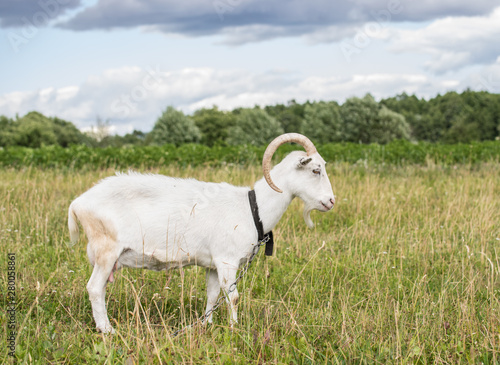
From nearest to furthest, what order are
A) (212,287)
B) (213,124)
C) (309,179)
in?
1. (309,179)
2. (212,287)
3. (213,124)

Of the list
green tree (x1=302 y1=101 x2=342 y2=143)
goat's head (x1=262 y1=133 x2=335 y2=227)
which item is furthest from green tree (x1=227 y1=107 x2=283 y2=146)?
goat's head (x1=262 y1=133 x2=335 y2=227)

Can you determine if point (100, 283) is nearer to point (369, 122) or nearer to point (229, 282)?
point (229, 282)

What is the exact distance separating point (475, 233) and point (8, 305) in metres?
5.87

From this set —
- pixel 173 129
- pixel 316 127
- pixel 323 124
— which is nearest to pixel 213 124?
pixel 316 127

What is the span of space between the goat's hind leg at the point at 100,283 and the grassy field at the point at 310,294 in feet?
0.49

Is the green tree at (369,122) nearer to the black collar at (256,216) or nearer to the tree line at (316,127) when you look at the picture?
the tree line at (316,127)

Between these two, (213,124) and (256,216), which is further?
(213,124)

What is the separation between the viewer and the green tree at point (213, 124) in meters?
76.4

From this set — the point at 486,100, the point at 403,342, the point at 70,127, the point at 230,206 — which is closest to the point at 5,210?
the point at 230,206

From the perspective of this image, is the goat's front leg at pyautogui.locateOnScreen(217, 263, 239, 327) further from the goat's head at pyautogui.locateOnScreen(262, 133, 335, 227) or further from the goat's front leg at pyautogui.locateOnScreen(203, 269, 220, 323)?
the goat's head at pyautogui.locateOnScreen(262, 133, 335, 227)

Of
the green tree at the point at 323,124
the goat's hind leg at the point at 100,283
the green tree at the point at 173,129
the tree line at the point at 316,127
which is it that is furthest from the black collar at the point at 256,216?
the green tree at the point at 323,124

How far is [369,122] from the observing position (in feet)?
190

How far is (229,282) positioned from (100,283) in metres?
1.06

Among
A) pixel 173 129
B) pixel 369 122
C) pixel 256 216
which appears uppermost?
pixel 173 129
